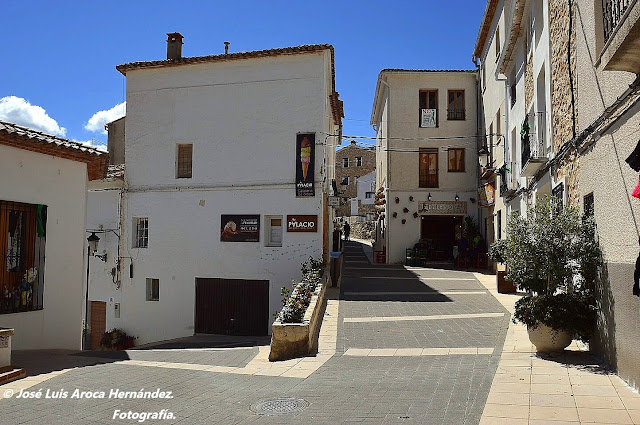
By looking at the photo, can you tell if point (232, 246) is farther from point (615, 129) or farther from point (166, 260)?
point (615, 129)

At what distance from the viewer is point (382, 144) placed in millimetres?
27344

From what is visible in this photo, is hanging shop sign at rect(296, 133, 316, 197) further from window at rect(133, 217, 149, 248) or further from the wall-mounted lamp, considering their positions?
the wall-mounted lamp

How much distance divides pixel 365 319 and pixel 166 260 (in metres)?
9.13

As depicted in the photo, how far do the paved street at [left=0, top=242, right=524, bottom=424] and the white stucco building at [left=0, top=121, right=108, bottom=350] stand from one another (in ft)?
5.66

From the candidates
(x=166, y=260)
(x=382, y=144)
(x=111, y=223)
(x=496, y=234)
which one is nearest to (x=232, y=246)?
(x=166, y=260)

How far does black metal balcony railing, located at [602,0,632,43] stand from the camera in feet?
19.7

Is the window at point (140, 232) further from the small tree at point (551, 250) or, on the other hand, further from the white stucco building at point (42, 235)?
the small tree at point (551, 250)

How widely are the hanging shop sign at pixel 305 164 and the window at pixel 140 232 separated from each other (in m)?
5.95

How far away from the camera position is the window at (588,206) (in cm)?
801

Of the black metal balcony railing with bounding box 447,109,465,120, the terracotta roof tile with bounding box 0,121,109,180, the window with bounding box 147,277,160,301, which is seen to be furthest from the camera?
the black metal balcony railing with bounding box 447,109,465,120

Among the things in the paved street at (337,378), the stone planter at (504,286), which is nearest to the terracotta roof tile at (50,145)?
the paved street at (337,378)

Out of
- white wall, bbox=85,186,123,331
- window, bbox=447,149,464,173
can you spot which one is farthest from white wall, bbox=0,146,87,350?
window, bbox=447,149,464,173

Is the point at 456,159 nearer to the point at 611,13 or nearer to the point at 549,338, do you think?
the point at 549,338

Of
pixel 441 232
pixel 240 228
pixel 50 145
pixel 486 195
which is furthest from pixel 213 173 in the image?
pixel 441 232
